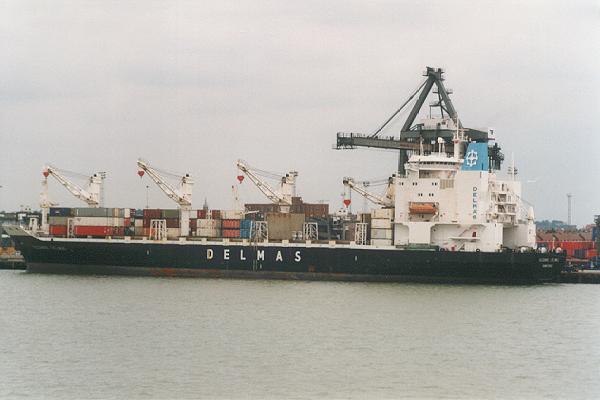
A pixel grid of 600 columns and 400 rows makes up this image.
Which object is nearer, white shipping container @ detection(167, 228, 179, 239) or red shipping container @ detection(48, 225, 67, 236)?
white shipping container @ detection(167, 228, 179, 239)

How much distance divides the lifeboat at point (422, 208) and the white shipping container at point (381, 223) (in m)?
1.47

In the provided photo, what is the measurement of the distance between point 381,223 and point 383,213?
0.57m

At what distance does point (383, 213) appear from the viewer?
52.4 meters

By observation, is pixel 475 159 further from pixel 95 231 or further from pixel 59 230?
pixel 59 230

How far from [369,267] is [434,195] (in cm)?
477

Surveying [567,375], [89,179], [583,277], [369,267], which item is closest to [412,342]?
[567,375]

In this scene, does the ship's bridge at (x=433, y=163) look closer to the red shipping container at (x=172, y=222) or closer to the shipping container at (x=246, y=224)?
the shipping container at (x=246, y=224)

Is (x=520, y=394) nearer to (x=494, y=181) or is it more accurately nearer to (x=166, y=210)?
(x=494, y=181)

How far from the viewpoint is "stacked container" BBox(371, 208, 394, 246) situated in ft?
170

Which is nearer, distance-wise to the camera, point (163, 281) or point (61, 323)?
point (61, 323)

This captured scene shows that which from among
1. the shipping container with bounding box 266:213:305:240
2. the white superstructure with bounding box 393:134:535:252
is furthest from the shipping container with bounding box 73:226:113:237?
the white superstructure with bounding box 393:134:535:252

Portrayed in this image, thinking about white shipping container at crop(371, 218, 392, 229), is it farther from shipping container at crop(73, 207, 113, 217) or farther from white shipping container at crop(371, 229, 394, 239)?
shipping container at crop(73, 207, 113, 217)

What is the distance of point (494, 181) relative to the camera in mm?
51938

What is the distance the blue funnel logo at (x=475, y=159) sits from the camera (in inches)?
2010
